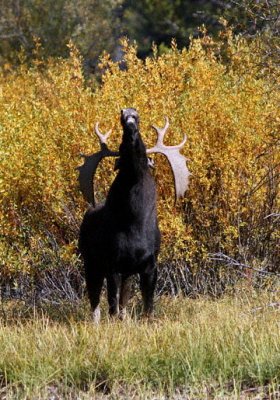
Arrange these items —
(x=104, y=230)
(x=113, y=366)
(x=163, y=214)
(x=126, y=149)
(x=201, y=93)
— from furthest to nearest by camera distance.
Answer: (x=201, y=93), (x=163, y=214), (x=104, y=230), (x=126, y=149), (x=113, y=366)

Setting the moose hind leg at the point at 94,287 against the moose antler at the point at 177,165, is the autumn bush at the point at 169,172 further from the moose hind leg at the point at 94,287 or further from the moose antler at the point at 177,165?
the moose antler at the point at 177,165

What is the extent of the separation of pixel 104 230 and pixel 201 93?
279 centimetres

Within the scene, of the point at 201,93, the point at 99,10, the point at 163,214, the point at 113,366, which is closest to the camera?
the point at 113,366

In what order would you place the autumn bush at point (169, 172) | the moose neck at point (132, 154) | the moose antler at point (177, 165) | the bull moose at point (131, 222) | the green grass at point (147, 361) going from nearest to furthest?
the green grass at point (147, 361) → the moose neck at point (132, 154) → the bull moose at point (131, 222) → the moose antler at point (177, 165) → the autumn bush at point (169, 172)

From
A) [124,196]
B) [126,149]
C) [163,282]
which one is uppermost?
[126,149]

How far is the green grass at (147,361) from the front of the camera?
13.6ft

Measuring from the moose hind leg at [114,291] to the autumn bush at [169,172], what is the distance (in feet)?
4.99

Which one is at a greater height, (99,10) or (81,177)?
(99,10)

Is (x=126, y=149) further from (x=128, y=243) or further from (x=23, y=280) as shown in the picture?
(x=23, y=280)

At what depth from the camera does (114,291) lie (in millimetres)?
5520

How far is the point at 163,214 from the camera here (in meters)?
7.14

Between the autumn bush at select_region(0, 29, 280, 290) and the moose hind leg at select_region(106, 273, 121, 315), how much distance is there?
1.52 m

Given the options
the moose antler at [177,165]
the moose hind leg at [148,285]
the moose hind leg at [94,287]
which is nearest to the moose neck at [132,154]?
the moose antler at [177,165]

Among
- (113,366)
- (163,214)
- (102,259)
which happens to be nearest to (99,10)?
(163,214)
